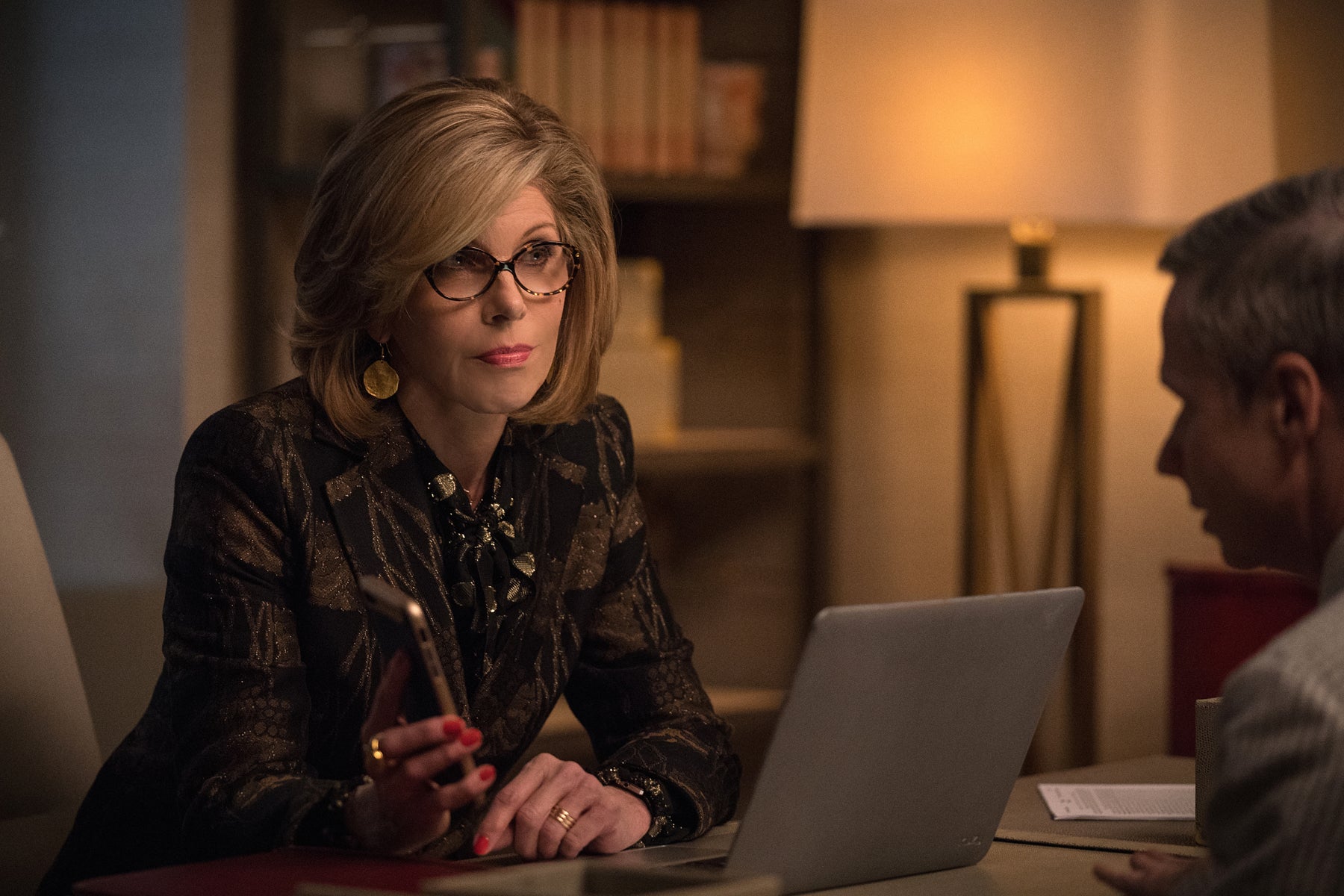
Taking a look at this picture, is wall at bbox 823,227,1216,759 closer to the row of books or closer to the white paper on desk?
the row of books

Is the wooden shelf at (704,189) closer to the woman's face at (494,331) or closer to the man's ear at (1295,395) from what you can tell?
the woman's face at (494,331)

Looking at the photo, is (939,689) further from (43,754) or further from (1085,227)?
(1085,227)

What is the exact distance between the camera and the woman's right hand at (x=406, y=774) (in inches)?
41.7

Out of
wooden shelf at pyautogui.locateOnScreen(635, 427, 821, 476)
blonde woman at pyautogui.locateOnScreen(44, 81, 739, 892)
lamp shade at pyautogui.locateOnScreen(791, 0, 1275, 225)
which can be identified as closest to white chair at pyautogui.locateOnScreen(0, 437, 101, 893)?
blonde woman at pyautogui.locateOnScreen(44, 81, 739, 892)

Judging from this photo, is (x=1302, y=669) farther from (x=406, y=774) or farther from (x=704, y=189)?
(x=704, y=189)

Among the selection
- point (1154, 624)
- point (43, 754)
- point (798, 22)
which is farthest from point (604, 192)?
A: point (1154, 624)

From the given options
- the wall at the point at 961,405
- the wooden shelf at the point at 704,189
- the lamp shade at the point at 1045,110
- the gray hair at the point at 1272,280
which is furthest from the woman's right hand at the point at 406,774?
the wall at the point at 961,405

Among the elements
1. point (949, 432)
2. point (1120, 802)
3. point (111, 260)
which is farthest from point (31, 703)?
point (949, 432)

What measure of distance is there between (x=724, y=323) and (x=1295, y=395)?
8.20ft

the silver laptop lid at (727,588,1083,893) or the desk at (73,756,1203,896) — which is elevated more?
the silver laptop lid at (727,588,1083,893)

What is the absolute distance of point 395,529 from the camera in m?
1.50

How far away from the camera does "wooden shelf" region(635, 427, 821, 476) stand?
10.1 ft

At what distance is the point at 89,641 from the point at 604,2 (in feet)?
5.18

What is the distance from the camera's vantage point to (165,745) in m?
1.51
